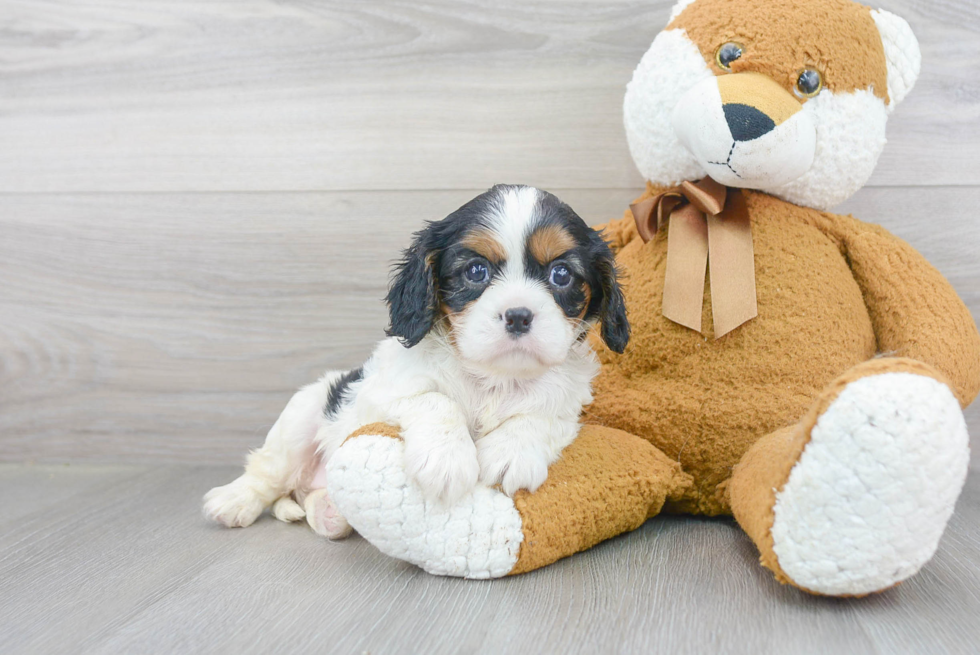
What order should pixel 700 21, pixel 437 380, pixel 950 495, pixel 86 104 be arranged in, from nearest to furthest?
pixel 950 495 < pixel 437 380 < pixel 700 21 < pixel 86 104

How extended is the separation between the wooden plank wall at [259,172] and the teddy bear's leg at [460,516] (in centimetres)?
94

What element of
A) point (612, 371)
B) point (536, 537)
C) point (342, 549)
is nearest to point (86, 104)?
point (342, 549)

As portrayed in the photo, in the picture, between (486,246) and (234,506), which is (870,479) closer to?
(486,246)

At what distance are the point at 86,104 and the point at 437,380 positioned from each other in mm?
1531

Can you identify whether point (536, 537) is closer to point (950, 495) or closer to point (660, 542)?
point (660, 542)

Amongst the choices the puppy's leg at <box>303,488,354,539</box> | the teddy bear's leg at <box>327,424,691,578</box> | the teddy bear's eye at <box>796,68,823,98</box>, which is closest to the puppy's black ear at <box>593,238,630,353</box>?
the teddy bear's leg at <box>327,424,691,578</box>

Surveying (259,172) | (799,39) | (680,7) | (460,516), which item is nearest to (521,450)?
(460,516)

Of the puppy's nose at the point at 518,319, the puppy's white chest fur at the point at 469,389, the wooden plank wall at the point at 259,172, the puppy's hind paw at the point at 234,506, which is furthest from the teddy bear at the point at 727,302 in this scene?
the puppy's hind paw at the point at 234,506

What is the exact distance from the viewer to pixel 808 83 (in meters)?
1.47

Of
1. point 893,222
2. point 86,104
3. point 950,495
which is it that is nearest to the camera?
point 950,495

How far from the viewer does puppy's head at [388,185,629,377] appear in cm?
128

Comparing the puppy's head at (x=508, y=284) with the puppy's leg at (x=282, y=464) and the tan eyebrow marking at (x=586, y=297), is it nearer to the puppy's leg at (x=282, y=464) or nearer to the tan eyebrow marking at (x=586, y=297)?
the tan eyebrow marking at (x=586, y=297)

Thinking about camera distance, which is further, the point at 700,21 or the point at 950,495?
the point at 700,21

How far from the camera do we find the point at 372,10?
208cm
